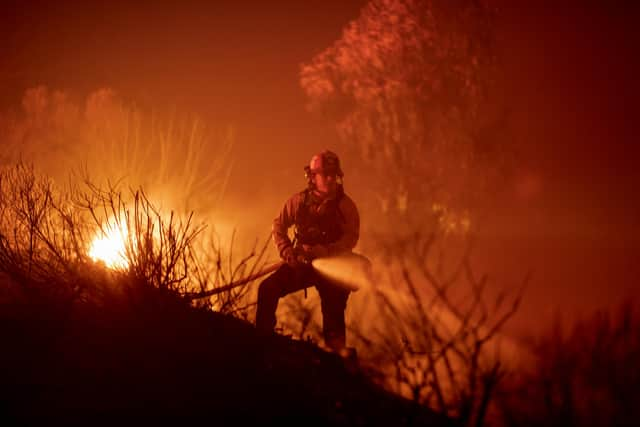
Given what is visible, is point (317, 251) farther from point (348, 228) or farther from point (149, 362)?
point (149, 362)

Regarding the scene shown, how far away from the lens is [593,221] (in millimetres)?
27141

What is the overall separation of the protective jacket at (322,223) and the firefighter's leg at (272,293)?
434mm

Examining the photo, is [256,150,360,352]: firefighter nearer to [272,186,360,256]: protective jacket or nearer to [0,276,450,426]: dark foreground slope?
[272,186,360,256]: protective jacket

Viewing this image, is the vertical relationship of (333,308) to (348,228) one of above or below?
below

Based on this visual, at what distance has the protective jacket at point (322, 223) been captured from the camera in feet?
17.6

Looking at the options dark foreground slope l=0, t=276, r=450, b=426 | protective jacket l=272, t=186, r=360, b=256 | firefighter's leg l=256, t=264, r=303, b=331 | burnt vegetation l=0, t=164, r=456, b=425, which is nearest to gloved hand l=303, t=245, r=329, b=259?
protective jacket l=272, t=186, r=360, b=256

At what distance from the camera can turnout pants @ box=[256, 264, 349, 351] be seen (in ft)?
16.0

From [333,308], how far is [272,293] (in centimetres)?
70

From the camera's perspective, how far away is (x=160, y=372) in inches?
107

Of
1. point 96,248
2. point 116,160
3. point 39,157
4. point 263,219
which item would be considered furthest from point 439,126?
point 96,248

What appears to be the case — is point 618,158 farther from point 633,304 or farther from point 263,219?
point 633,304

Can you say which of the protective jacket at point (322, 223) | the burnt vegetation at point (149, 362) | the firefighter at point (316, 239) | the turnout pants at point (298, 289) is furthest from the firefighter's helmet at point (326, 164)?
the burnt vegetation at point (149, 362)

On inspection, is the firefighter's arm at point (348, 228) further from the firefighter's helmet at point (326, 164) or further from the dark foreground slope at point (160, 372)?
the dark foreground slope at point (160, 372)

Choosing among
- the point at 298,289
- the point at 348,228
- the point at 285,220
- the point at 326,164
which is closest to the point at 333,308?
the point at 298,289
